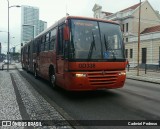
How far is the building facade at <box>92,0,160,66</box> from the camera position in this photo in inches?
1762

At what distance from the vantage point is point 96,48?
32.0 feet

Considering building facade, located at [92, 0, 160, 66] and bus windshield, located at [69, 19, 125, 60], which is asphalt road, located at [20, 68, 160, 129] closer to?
bus windshield, located at [69, 19, 125, 60]

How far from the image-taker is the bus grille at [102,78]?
9594 millimetres

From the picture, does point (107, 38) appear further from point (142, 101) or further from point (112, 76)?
point (142, 101)

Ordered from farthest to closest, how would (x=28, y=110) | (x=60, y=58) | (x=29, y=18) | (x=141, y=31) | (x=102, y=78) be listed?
(x=29, y=18) < (x=141, y=31) < (x=60, y=58) < (x=102, y=78) < (x=28, y=110)

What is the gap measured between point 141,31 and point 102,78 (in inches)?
2009

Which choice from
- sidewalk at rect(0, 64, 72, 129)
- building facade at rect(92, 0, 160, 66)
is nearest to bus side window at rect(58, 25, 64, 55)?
sidewalk at rect(0, 64, 72, 129)

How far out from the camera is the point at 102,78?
32.0ft

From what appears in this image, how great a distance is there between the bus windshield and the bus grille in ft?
1.80

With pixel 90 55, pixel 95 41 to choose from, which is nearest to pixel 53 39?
pixel 95 41

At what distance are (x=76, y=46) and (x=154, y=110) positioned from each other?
Answer: 3424mm

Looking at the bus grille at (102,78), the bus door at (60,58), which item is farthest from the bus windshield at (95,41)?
the bus door at (60,58)

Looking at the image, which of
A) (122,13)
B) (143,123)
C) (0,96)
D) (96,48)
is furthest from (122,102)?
(122,13)

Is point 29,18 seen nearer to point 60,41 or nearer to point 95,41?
point 60,41
